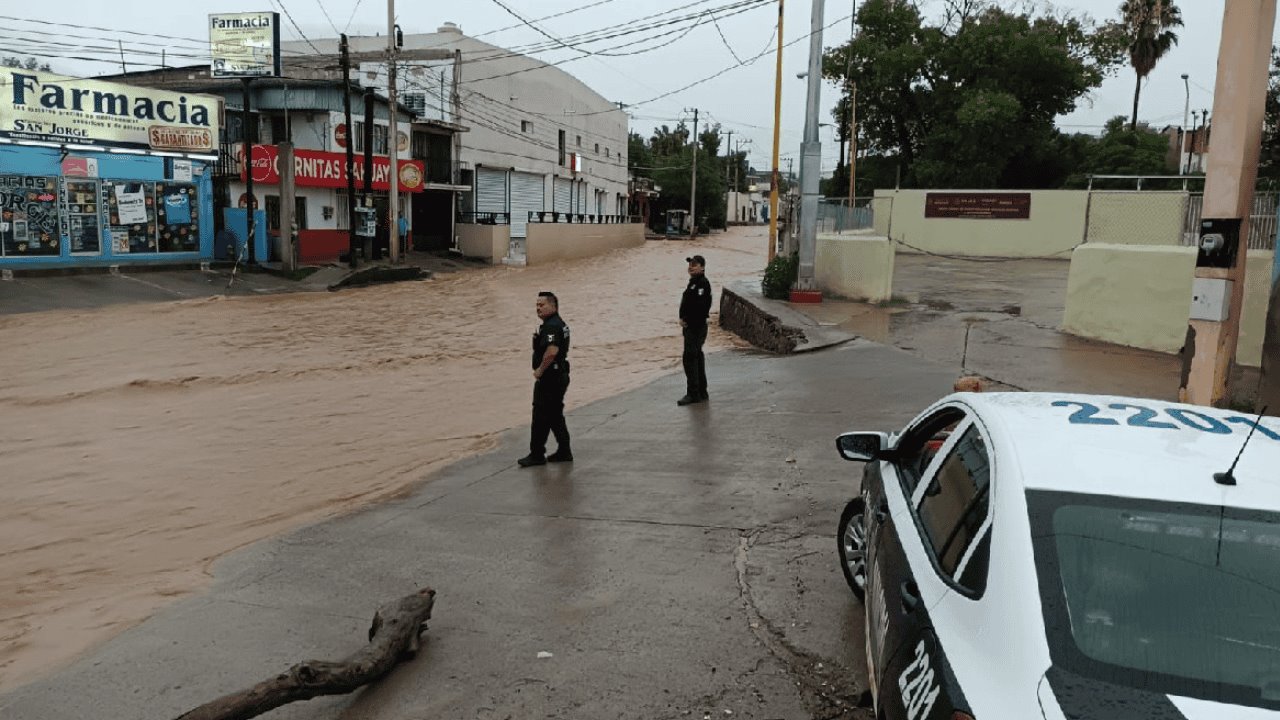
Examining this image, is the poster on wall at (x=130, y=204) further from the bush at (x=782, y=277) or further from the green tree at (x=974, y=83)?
the green tree at (x=974, y=83)

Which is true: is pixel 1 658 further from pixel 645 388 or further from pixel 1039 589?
pixel 645 388

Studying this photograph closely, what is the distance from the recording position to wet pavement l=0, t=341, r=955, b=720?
4355mm

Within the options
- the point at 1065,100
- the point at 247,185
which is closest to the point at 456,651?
the point at 247,185

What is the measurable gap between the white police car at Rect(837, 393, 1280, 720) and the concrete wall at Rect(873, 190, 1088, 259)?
30.6 metres

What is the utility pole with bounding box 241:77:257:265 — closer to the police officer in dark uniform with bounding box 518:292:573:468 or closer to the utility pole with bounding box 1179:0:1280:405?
the police officer in dark uniform with bounding box 518:292:573:468

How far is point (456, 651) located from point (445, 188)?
41133mm

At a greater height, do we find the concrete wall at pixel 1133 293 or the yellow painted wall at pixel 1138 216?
the yellow painted wall at pixel 1138 216

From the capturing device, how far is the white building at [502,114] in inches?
1837

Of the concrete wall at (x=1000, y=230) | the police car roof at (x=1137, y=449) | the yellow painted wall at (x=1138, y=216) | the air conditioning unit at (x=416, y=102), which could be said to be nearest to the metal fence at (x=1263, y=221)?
the police car roof at (x=1137, y=449)

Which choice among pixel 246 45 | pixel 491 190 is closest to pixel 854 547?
pixel 246 45

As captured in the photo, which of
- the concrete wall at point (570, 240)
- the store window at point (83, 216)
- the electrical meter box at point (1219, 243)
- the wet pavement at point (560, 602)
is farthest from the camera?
the concrete wall at point (570, 240)

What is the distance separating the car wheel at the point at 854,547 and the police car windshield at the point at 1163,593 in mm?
2435

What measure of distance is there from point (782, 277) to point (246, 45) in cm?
2347

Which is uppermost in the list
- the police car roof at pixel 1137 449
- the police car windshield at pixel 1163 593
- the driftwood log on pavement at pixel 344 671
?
the police car roof at pixel 1137 449
